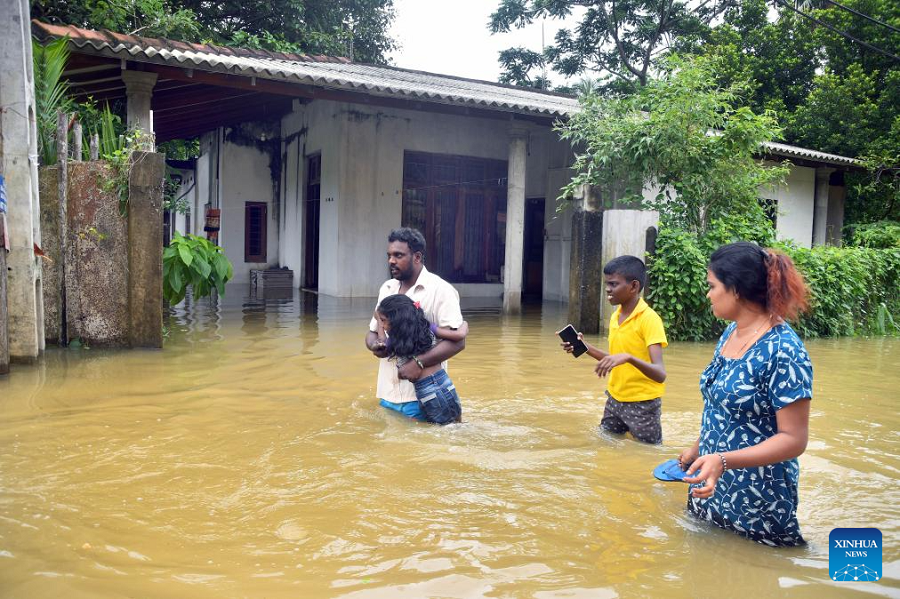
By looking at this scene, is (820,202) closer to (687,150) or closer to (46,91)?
(687,150)

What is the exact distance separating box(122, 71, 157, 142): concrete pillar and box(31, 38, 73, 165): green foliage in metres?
1.91

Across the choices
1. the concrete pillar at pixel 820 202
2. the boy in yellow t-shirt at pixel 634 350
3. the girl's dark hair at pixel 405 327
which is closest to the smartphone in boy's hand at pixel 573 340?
the boy in yellow t-shirt at pixel 634 350

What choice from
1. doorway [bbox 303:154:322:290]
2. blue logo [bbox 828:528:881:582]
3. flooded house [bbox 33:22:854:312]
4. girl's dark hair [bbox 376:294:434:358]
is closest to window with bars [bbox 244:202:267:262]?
flooded house [bbox 33:22:854:312]

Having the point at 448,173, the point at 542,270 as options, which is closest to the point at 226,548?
the point at 448,173

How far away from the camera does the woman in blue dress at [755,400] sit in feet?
9.37

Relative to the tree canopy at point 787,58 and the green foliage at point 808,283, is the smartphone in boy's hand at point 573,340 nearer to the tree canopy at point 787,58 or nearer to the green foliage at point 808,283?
the green foliage at point 808,283

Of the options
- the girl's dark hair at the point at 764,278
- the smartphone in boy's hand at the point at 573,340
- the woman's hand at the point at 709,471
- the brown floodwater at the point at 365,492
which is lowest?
the brown floodwater at the point at 365,492

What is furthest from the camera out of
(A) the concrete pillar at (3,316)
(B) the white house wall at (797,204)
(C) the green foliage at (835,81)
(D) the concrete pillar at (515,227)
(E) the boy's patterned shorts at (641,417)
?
(C) the green foliage at (835,81)

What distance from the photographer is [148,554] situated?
3.18m

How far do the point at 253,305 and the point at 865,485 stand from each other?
Result: 10998 millimetres

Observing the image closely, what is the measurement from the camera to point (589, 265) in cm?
1029

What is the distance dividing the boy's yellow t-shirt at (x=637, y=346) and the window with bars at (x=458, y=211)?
1094cm

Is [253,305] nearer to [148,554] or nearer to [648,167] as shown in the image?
[648,167]

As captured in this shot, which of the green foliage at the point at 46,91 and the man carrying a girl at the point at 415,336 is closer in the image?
the man carrying a girl at the point at 415,336
